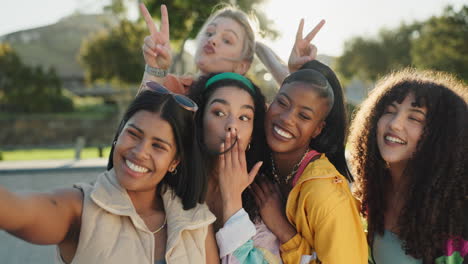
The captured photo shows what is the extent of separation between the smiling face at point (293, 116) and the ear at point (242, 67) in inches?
39.5

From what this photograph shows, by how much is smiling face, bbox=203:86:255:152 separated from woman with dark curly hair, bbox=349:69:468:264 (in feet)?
3.06

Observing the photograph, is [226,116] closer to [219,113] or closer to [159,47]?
[219,113]

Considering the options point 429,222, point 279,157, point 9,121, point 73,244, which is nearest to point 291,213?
point 279,157

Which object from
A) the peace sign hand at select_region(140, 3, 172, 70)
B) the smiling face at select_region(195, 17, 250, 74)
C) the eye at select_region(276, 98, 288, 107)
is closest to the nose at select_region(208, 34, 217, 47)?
the smiling face at select_region(195, 17, 250, 74)

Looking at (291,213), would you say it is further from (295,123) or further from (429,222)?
(429,222)

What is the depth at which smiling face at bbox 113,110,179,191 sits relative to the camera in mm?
2236

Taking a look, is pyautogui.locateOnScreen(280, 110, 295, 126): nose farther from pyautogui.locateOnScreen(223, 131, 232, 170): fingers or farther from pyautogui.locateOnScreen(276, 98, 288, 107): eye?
pyautogui.locateOnScreen(223, 131, 232, 170): fingers

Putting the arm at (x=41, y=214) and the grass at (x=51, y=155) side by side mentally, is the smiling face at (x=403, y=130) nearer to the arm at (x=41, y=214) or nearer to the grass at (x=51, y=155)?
the arm at (x=41, y=214)

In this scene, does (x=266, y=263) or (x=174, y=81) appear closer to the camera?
(x=266, y=263)

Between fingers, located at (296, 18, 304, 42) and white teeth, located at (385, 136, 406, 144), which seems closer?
white teeth, located at (385, 136, 406, 144)

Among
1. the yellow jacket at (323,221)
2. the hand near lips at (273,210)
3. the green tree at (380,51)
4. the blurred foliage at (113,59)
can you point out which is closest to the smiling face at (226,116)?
the hand near lips at (273,210)

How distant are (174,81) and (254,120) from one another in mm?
831

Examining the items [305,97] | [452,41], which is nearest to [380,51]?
[452,41]

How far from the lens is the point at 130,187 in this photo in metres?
2.25
